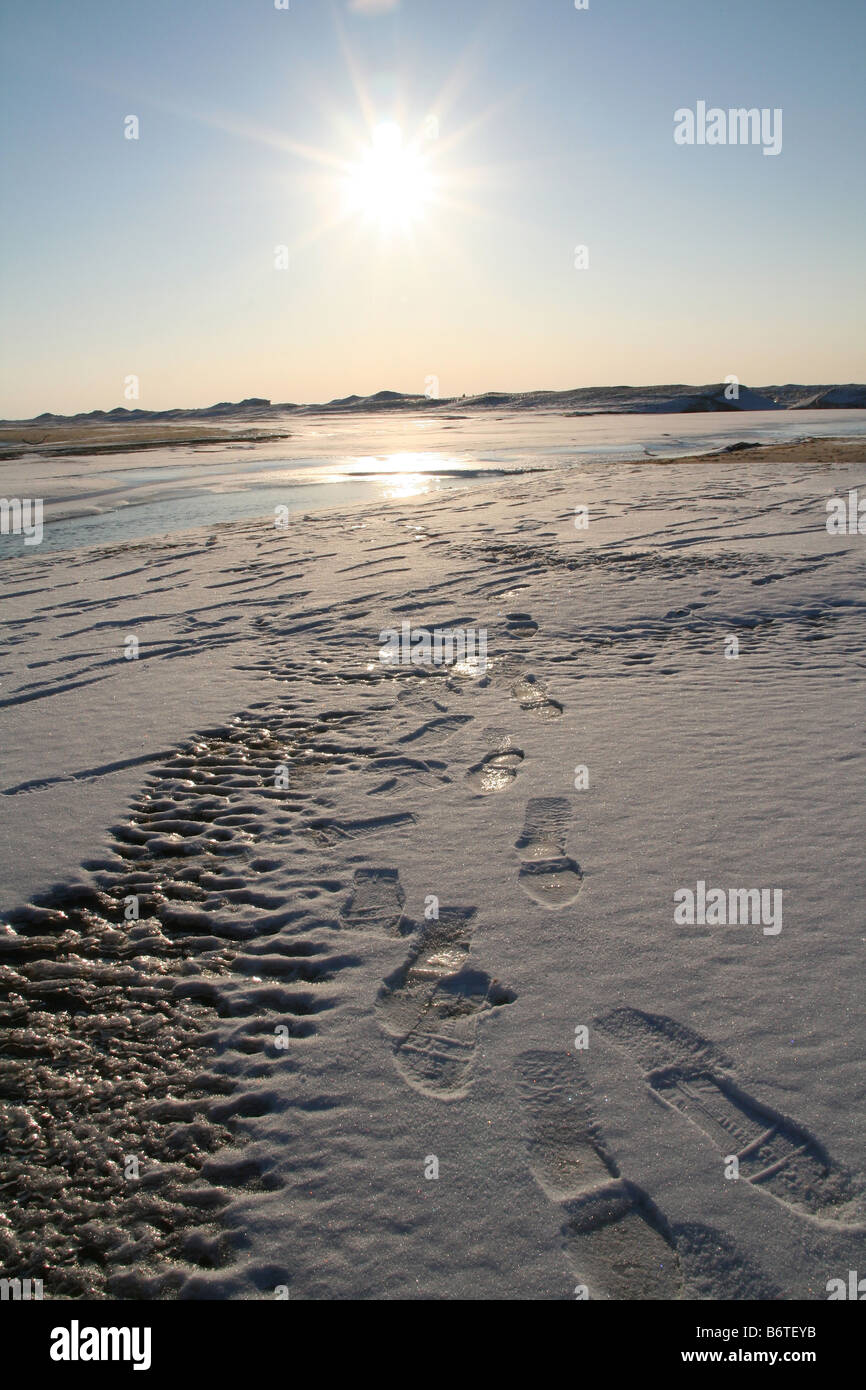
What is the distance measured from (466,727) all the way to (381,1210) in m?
3.03

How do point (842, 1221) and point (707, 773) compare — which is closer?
point (842, 1221)

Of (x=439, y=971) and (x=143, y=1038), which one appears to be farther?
(x=439, y=971)

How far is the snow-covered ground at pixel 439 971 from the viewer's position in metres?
1.98

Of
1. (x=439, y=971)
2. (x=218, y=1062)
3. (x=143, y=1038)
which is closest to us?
(x=218, y=1062)

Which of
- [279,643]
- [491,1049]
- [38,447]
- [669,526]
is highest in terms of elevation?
[38,447]

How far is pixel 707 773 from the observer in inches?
158

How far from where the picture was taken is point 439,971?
282cm

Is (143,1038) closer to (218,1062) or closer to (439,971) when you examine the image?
(218,1062)

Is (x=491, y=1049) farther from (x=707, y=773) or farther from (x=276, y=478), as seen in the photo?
(x=276, y=478)

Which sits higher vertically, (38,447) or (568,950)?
(38,447)

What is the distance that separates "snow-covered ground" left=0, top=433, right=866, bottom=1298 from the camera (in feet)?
6.49

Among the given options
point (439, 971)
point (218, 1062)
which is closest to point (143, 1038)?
point (218, 1062)

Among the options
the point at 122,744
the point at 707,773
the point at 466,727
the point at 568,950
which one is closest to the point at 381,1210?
the point at 568,950
